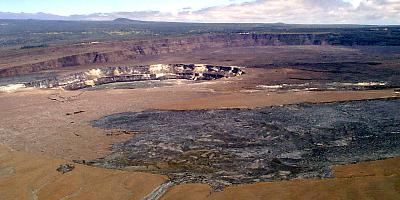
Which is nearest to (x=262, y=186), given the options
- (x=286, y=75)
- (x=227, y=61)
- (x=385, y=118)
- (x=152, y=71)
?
(x=385, y=118)

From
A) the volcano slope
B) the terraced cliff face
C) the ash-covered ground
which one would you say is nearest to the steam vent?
the volcano slope

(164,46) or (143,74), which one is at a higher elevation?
(164,46)

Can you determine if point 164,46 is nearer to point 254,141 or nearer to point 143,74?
point 143,74

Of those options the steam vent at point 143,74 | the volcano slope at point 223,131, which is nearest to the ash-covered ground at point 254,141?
the volcano slope at point 223,131

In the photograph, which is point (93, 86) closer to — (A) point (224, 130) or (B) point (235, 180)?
(A) point (224, 130)

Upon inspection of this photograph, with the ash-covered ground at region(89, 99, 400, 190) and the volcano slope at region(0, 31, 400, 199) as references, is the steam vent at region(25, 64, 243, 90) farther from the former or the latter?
the ash-covered ground at region(89, 99, 400, 190)

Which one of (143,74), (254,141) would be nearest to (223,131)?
(254,141)
